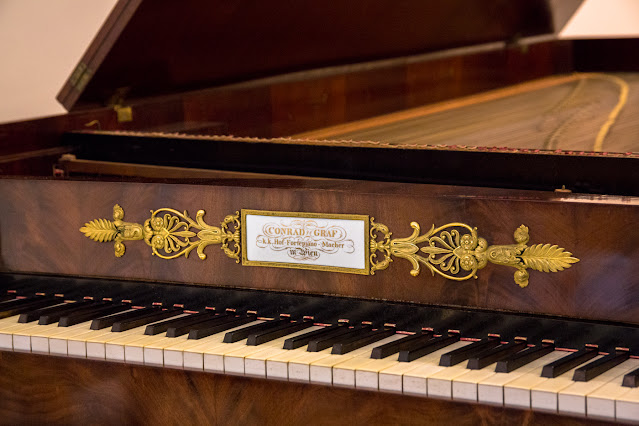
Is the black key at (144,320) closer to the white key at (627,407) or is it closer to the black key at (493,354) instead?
the black key at (493,354)

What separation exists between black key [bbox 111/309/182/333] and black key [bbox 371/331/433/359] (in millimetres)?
667

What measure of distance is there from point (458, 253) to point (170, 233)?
81 centimetres

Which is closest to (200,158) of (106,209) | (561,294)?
(106,209)

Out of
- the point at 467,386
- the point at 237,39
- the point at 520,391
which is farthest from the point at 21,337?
the point at 237,39

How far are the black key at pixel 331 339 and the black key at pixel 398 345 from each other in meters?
0.12

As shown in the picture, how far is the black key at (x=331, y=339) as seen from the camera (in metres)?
2.44

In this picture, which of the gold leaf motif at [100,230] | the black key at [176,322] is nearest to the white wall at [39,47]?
the gold leaf motif at [100,230]

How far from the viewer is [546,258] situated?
2352 millimetres

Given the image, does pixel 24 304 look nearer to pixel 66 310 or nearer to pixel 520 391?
pixel 66 310

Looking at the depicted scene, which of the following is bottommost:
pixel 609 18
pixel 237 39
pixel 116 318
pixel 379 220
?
pixel 116 318

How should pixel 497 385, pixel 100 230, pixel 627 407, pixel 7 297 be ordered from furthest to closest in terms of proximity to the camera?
1. pixel 7 297
2. pixel 100 230
3. pixel 497 385
4. pixel 627 407

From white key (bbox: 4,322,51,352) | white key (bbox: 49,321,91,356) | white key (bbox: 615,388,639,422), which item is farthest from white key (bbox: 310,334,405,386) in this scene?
white key (bbox: 4,322,51,352)

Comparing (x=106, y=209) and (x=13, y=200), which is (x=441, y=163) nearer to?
(x=106, y=209)

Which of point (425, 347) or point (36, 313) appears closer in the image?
point (425, 347)
